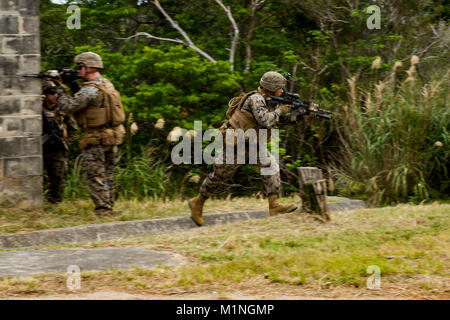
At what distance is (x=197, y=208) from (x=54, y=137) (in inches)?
80.6

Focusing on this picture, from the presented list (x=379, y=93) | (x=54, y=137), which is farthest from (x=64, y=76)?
(x=379, y=93)

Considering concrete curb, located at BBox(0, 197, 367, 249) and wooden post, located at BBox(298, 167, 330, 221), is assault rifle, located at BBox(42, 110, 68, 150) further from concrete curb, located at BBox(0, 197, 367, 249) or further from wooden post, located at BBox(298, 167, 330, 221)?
wooden post, located at BBox(298, 167, 330, 221)

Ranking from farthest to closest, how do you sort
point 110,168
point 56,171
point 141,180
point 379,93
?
point 379,93
point 141,180
point 56,171
point 110,168

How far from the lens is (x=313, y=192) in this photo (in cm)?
746

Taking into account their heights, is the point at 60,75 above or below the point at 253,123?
above

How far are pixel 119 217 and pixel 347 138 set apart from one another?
5.19 meters

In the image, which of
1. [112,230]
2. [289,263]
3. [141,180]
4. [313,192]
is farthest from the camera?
[141,180]

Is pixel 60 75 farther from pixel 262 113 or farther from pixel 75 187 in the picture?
pixel 262 113

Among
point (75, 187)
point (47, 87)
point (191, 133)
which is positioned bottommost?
point (75, 187)

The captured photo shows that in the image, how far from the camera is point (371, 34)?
13.3 m

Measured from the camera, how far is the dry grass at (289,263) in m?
5.26

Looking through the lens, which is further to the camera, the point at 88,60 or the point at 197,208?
the point at 197,208

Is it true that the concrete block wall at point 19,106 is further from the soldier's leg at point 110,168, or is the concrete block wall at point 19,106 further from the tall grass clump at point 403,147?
the tall grass clump at point 403,147

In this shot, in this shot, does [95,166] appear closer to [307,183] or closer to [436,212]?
[307,183]
